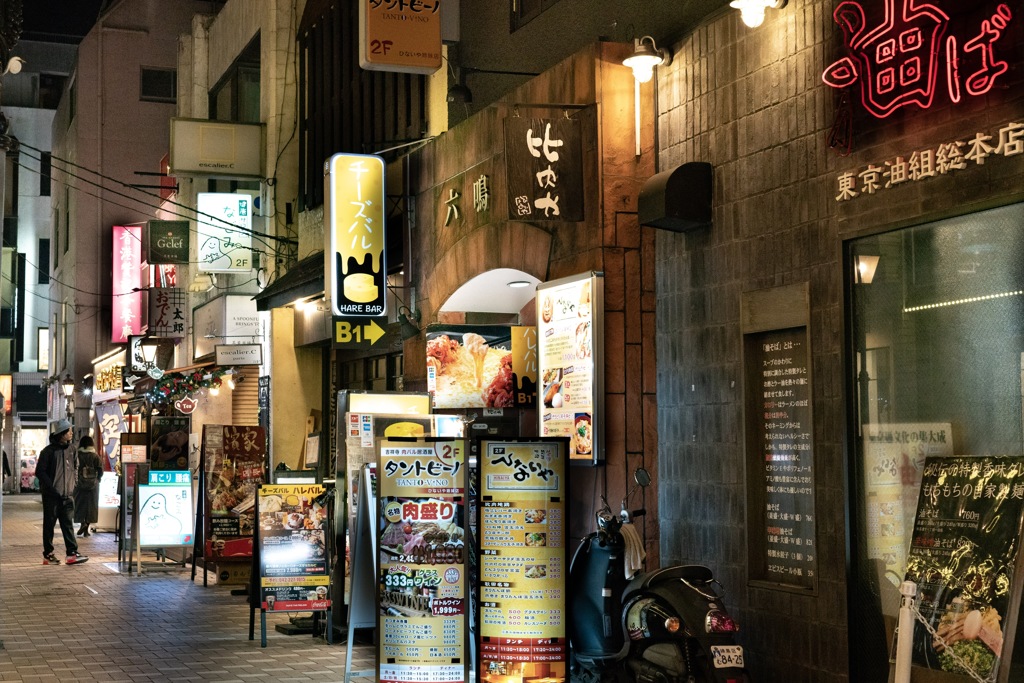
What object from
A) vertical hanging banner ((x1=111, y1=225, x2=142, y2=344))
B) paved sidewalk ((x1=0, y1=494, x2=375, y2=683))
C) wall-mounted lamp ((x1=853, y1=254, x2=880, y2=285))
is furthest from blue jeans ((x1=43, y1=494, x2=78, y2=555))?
vertical hanging banner ((x1=111, y1=225, x2=142, y2=344))

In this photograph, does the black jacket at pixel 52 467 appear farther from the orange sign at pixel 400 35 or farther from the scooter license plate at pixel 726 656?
the scooter license plate at pixel 726 656

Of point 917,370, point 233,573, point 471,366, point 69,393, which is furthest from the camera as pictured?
point 69,393

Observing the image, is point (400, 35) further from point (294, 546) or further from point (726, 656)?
point (726, 656)

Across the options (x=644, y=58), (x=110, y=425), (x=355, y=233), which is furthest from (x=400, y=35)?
(x=110, y=425)

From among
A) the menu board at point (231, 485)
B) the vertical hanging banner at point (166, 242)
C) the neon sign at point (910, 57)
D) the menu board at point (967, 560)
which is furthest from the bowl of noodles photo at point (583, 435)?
the vertical hanging banner at point (166, 242)

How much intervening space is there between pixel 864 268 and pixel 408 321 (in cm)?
865

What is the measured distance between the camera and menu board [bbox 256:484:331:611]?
12.7 m

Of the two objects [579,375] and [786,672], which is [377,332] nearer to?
[579,375]

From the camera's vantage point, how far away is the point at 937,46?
770 cm

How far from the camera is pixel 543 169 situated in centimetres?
1149

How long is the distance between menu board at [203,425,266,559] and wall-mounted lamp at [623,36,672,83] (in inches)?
329

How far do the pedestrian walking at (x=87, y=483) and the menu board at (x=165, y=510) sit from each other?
18.6 feet

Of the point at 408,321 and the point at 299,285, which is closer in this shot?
the point at 408,321

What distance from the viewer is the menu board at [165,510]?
1870 cm
